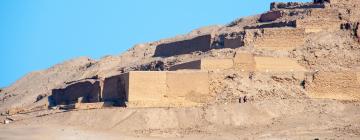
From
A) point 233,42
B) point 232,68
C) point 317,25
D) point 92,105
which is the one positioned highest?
point 317,25

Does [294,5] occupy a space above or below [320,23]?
above

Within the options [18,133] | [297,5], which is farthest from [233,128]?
[297,5]

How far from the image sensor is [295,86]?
38594 mm

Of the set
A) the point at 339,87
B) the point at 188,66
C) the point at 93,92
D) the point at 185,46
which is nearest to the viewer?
the point at 339,87

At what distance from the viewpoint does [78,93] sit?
44.5 m

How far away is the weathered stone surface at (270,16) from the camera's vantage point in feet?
146

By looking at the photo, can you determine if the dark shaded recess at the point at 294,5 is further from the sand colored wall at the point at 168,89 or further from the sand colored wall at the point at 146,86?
the sand colored wall at the point at 146,86

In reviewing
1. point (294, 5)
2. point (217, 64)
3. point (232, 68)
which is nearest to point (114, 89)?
point (217, 64)

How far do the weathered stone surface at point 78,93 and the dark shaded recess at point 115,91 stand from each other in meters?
0.66

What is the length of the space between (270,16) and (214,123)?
32.5ft

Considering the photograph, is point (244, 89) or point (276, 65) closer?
point (244, 89)

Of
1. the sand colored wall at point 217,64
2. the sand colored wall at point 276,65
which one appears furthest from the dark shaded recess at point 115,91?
the sand colored wall at point 276,65

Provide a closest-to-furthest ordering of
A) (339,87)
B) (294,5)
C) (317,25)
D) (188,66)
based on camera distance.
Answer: (339,87)
(188,66)
(317,25)
(294,5)

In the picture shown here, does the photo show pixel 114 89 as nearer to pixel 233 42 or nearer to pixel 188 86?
pixel 188 86
